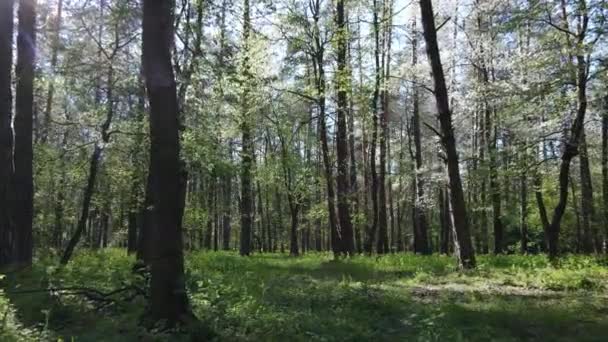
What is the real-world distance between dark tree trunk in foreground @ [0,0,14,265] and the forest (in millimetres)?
44

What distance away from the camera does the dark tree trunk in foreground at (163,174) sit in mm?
5973

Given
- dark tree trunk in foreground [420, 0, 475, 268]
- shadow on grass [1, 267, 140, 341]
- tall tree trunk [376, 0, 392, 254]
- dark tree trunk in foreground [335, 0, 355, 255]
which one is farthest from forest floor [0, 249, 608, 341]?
tall tree trunk [376, 0, 392, 254]

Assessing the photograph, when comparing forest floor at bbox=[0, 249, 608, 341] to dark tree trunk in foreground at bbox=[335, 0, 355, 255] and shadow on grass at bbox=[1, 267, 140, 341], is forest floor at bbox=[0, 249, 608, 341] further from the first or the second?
dark tree trunk in foreground at bbox=[335, 0, 355, 255]

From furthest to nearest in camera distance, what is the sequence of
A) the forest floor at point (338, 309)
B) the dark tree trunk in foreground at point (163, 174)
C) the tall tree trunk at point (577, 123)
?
the tall tree trunk at point (577, 123)
the dark tree trunk in foreground at point (163, 174)
the forest floor at point (338, 309)

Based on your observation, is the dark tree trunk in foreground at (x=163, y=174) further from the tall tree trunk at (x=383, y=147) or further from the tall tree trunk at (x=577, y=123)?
the tall tree trunk at (x=383, y=147)

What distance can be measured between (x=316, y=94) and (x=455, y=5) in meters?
8.44

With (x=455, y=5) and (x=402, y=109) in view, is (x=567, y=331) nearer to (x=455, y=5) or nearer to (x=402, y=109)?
(x=455, y=5)

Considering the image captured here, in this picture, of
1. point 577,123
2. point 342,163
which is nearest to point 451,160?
point 577,123

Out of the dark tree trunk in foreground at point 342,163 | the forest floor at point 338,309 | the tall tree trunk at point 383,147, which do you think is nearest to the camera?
the forest floor at point 338,309

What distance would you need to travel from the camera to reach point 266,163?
1102 inches

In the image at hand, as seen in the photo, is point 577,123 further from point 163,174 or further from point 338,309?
point 163,174

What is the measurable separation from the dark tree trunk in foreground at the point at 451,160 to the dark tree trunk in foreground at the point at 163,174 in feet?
22.7

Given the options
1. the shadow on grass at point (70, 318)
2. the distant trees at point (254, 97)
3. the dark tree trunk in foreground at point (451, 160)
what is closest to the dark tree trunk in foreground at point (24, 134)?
the distant trees at point (254, 97)

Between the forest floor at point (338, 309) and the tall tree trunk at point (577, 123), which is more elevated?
the tall tree trunk at point (577, 123)
